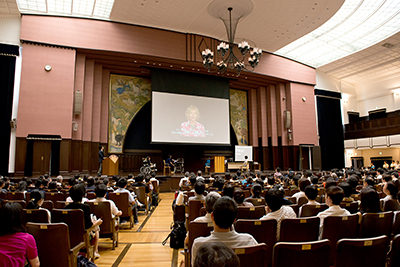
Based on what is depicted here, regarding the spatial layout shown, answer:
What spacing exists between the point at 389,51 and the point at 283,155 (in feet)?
31.3

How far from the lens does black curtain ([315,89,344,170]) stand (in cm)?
1989

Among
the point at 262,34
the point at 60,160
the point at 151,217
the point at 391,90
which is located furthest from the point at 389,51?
the point at 60,160

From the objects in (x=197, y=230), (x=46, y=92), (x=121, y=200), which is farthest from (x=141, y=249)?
(x=46, y=92)

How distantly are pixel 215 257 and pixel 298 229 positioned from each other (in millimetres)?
1879

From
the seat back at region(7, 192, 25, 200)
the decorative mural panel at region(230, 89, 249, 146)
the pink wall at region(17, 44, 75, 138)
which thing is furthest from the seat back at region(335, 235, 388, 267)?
the decorative mural panel at region(230, 89, 249, 146)

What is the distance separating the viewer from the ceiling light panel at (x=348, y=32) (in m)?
13.2

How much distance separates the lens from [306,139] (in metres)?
18.1

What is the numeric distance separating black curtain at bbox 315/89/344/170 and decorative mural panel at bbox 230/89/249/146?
547 centimetres

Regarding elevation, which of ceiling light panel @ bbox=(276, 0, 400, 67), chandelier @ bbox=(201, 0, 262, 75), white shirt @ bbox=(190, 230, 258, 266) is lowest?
white shirt @ bbox=(190, 230, 258, 266)

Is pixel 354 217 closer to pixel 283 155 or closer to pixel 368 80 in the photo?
pixel 283 155

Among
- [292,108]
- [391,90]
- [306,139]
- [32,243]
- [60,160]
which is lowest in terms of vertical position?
[32,243]

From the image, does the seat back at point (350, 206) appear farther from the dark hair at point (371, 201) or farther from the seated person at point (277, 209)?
the seated person at point (277, 209)

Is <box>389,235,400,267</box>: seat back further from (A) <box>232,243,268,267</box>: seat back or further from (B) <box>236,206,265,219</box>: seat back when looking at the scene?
(B) <box>236,206,265,219</box>: seat back

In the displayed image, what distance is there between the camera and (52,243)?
8.52 ft
